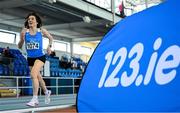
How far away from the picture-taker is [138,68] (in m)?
1.57

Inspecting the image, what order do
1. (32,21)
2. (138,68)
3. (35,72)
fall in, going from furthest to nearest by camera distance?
1. (32,21)
2. (35,72)
3. (138,68)

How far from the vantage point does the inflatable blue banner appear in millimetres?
1438

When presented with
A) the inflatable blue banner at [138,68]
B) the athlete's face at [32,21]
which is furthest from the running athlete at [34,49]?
the inflatable blue banner at [138,68]

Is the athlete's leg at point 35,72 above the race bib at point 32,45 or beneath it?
beneath

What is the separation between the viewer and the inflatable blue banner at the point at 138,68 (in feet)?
4.72

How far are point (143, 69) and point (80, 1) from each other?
11062 millimetres

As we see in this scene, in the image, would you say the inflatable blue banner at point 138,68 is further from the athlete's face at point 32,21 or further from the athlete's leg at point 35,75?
the athlete's face at point 32,21

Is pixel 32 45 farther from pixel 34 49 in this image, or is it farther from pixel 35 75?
pixel 35 75

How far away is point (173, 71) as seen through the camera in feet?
4.66

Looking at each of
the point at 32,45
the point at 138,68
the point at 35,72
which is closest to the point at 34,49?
the point at 32,45

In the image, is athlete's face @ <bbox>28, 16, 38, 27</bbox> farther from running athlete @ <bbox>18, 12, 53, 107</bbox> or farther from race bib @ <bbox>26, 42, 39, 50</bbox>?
race bib @ <bbox>26, 42, 39, 50</bbox>

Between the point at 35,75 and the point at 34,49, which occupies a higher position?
the point at 34,49

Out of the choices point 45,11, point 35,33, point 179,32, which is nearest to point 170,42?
point 179,32

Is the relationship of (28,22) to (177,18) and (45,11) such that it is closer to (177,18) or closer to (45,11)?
(177,18)
